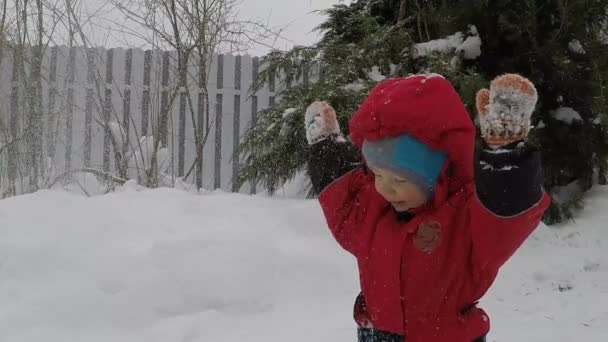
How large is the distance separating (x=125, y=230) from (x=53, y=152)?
340 centimetres

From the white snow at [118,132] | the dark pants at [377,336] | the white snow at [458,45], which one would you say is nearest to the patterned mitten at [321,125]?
the dark pants at [377,336]

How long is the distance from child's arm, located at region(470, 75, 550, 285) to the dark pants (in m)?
0.41

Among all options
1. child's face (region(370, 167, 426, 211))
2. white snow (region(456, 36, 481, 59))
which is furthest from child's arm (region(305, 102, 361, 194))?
white snow (region(456, 36, 481, 59))

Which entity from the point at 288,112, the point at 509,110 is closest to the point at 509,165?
the point at 509,110

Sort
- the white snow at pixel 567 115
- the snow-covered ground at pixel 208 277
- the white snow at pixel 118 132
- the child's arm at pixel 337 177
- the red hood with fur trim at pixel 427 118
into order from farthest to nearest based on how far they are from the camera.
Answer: the white snow at pixel 118 132
the white snow at pixel 567 115
the snow-covered ground at pixel 208 277
the child's arm at pixel 337 177
the red hood with fur trim at pixel 427 118

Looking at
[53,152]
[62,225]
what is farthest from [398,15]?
[53,152]

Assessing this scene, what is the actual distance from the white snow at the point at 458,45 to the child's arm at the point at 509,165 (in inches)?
134

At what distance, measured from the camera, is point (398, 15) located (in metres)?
5.39

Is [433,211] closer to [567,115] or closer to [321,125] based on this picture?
[321,125]

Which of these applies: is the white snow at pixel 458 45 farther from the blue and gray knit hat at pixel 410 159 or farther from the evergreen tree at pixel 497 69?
the blue and gray knit hat at pixel 410 159

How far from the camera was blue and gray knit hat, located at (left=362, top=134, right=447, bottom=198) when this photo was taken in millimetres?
1417

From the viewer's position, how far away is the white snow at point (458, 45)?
4.58 metres

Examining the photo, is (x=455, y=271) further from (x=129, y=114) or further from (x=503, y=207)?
(x=129, y=114)

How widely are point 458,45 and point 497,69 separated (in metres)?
0.32
